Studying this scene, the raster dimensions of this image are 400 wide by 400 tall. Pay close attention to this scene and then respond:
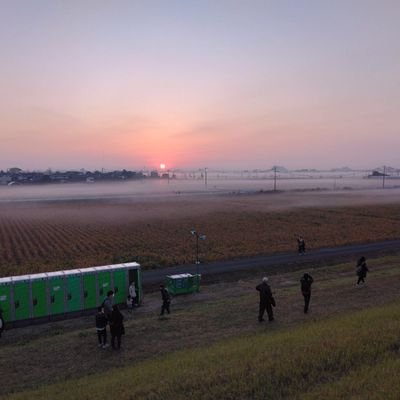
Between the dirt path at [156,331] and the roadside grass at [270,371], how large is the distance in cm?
137

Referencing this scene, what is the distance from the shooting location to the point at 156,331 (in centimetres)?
1552

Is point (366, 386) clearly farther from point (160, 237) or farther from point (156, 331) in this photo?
point (160, 237)

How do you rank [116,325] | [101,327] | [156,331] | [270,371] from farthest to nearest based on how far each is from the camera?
[156,331]
[101,327]
[116,325]
[270,371]

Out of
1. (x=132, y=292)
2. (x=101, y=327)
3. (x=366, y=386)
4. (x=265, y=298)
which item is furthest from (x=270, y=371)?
(x=132, y=292)

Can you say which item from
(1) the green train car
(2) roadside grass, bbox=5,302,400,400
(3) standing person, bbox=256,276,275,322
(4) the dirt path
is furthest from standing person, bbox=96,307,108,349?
(1) the green train car

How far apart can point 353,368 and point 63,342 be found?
10.8 meters

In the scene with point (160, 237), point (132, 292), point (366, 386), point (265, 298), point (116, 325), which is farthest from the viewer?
point (160, 237)

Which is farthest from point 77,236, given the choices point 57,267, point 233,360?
point 233,360

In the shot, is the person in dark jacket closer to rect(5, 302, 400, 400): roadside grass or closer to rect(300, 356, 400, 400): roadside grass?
rect(5, 302, 400, 400): roadside grass

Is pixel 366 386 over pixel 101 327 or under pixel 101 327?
over

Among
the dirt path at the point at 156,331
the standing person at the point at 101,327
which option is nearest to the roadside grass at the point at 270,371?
the dirt path at the point at 156,331

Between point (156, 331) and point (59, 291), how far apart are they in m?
7.88

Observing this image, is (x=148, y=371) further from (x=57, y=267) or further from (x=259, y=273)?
(x=57, y=267)

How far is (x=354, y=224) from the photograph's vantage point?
60.2 meters
